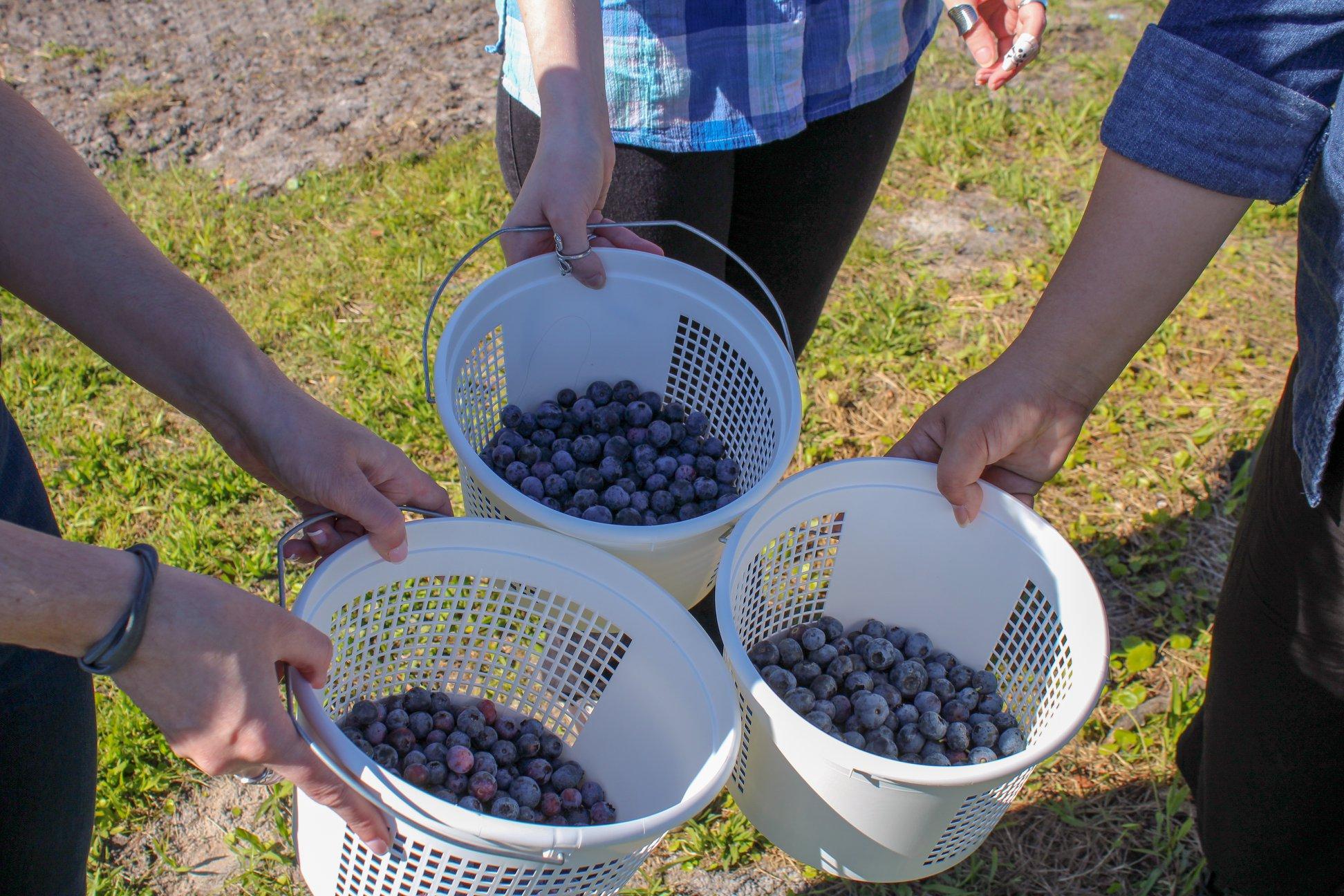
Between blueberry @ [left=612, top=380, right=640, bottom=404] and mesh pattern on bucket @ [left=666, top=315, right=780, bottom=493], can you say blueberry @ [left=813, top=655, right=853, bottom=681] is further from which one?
blueberry @ [left=612, top=380, right=640, bottom=404]

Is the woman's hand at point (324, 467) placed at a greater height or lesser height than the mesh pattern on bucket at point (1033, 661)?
greater

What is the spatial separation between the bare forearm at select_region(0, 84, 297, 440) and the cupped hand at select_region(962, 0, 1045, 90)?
1.26 metres

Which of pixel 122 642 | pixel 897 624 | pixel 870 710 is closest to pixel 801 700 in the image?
pixel 870 710

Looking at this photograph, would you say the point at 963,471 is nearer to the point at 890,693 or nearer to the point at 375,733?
the point at 890,693

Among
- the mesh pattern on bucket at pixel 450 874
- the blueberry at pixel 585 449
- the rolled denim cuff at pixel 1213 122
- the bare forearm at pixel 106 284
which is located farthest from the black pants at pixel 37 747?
the rolled denim cuff at pixel 1213 122

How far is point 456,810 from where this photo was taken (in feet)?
2.87

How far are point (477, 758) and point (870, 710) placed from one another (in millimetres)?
495

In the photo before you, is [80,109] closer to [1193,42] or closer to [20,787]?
[20,787]

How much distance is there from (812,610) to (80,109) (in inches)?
117

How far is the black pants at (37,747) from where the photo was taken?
1116 mm

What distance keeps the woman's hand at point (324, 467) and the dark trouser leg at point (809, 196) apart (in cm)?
81

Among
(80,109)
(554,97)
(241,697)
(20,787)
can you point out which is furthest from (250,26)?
(241,697)

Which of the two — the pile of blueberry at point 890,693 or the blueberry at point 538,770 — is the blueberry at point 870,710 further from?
the blueberry at point 538,770

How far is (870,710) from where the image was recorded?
4.31 ft
